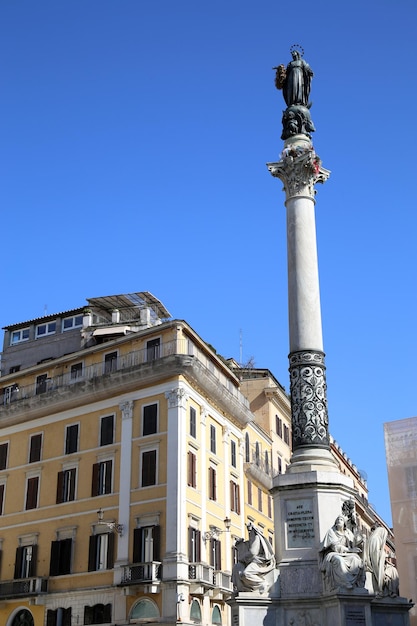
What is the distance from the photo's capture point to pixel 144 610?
34.4 m

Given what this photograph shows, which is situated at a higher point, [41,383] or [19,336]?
[19,336]

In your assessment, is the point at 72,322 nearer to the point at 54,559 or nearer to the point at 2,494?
the point at 2,494

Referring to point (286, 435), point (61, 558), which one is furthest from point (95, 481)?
point (286, 435)

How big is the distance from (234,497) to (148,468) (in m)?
7.20

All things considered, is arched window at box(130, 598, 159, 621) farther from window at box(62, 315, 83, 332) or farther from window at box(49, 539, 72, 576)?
window at box(62, 315, 83, 332)

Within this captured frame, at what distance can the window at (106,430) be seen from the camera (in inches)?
1548

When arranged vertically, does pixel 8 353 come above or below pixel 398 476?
above

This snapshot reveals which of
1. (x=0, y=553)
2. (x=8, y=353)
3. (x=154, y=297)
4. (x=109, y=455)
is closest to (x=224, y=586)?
(x=109, y=455)

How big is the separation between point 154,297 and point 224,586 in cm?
1931

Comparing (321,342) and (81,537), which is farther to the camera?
(81,537)

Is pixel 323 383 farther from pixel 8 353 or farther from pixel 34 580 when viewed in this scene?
pixel 8 353

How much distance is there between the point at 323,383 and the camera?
837 inches

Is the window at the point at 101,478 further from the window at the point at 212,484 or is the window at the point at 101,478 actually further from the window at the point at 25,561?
the window at the point at 212,484

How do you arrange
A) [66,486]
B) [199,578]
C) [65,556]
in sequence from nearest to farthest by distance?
[199,578] → [65,556] → [66,486]
